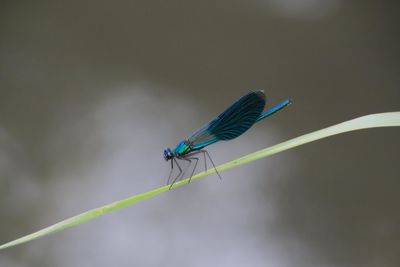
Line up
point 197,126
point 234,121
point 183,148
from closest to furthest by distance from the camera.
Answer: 1. point 234,121
2. point 183,148
3. point 197,126

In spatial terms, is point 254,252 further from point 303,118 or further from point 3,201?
point 3,201

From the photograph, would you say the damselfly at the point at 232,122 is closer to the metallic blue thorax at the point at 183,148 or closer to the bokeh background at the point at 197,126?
the metallic blue thorax at the point at 183,148

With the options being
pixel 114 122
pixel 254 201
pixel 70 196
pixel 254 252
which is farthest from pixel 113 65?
pixel 254 252

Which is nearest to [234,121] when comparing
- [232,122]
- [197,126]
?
[232,122]

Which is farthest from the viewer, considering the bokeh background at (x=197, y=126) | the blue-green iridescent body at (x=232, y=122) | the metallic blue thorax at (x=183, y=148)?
the bokeh background at (x=197, y=126)

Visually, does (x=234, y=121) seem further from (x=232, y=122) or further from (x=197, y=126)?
(x=197, y=126)

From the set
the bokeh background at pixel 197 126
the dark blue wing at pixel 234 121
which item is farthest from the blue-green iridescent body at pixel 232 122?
the bokeh background at pixel 197 126

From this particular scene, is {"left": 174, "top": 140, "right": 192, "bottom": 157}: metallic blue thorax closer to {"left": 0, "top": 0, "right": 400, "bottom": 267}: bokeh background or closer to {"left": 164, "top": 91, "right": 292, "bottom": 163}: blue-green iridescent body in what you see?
{"left": 164, "top": 91, "right": 292, "bottom": 163}: blue-green iridescent body
